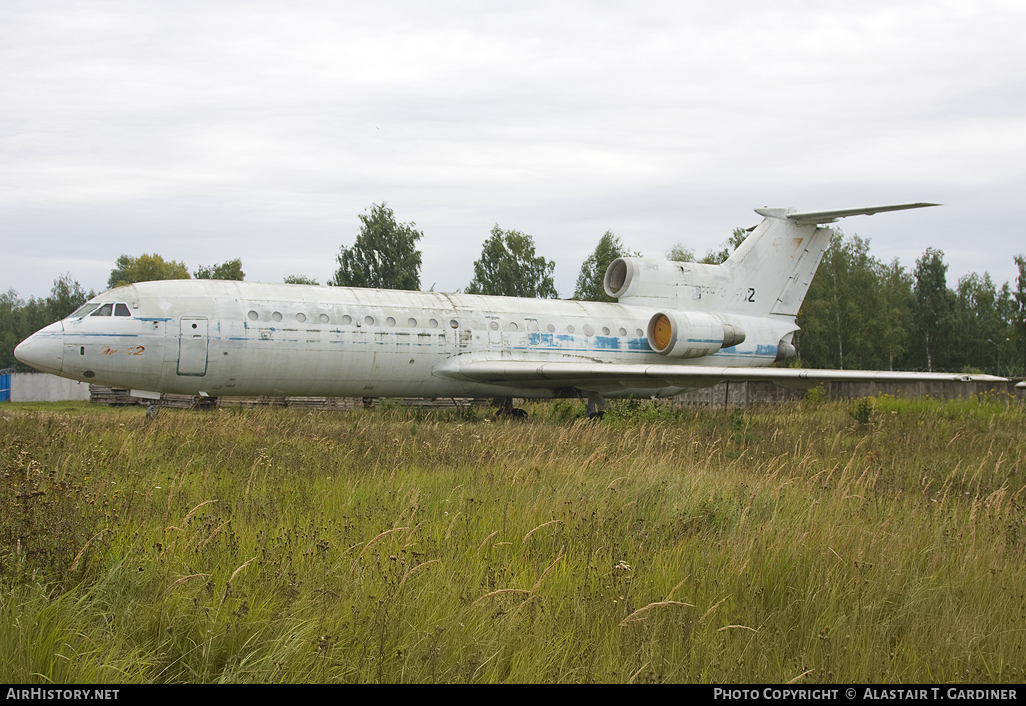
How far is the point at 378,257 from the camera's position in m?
55.2

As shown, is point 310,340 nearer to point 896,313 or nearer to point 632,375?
point 632,375

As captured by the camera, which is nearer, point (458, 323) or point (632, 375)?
point (632, 375)

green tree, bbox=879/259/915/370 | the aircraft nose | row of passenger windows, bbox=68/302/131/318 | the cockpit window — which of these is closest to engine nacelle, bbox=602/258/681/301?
row of passenger windows, bbox=68/302/131/318

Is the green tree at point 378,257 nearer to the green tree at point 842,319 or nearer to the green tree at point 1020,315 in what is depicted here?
the green tree at point 842,319

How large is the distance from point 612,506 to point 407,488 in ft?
5.95

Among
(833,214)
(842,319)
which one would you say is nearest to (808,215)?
(833,214)

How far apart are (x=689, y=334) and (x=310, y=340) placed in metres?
9.34

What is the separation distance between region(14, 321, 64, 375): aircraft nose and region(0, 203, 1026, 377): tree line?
37671 mm

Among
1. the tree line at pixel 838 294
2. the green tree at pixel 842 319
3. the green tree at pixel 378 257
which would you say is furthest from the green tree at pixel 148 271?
the green tree at pixel 842 319

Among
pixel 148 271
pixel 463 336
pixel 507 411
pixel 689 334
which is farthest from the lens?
pixel 148 271

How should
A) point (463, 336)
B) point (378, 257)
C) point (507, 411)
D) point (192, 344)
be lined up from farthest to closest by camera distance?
point (378, 257)
point (507, 411)
point (463, 336)
point (192, 344)

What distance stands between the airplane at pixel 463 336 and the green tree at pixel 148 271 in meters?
53.8

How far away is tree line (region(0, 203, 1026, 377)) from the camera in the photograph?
55.0 meters
